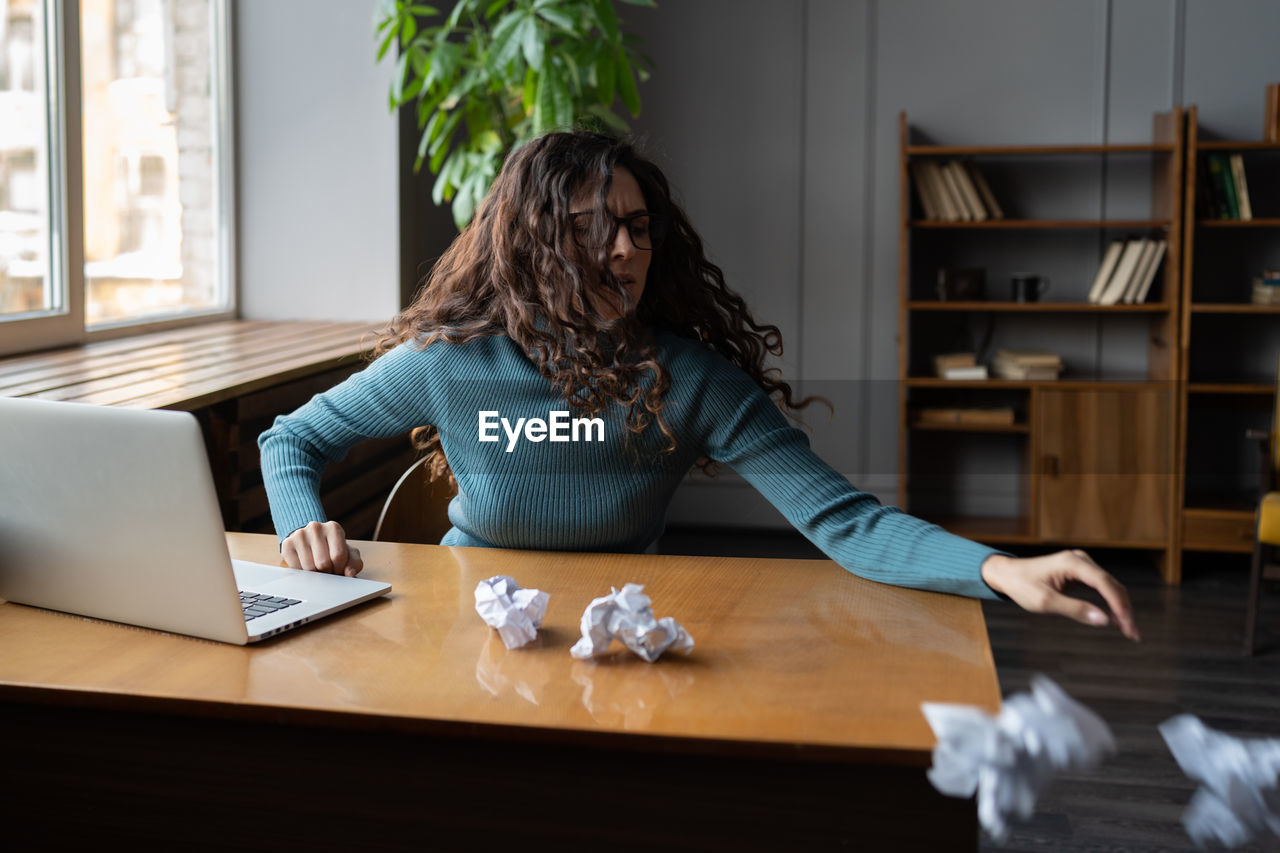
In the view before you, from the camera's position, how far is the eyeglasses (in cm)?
162

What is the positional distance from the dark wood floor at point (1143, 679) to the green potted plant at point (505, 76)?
183 centimetres

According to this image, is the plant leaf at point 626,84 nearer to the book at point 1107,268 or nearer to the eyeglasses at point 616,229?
the eyeglasses at point 616,229

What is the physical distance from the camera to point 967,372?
4367 millimetres

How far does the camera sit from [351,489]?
2877mm

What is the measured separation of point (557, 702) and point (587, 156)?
2.99 ft

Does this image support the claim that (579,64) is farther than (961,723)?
Yes

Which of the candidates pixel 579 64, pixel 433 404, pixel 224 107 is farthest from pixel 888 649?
pixel 224 107

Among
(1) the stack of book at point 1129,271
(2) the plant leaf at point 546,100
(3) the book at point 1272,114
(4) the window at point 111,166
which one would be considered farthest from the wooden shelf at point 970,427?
(4) the window at point 111,166

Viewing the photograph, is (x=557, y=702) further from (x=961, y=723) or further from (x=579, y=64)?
(x=579, y=64)

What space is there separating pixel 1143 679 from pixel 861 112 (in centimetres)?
251

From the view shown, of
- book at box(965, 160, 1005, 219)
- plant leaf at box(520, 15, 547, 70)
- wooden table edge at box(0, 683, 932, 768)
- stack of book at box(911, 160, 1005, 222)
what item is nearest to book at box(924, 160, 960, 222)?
stack of book at box(911, 160, 1005, 222)

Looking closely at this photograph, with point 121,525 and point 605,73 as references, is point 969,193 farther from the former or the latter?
point 121,525

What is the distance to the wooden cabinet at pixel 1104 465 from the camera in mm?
4258

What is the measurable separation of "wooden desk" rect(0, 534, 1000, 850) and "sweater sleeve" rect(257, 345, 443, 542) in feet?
1.57
